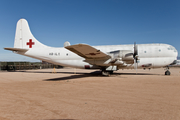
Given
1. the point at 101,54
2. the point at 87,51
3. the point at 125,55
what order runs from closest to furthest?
the point at 87,51, the point at 101,54, the point at 125,55

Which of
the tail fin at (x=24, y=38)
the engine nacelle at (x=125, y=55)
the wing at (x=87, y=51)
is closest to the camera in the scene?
the wing at (x=87, y=51)

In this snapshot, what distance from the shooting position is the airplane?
13352mm

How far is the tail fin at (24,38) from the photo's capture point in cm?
1909

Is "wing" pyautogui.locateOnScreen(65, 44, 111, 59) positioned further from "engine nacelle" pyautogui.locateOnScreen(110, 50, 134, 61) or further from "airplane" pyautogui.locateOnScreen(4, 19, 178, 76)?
"engine nacelle" pyautogui.locateOnScreen(110, 50, 134, 61)

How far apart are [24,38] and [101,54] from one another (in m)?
13.6

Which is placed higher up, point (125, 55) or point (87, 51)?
point (87, 51)

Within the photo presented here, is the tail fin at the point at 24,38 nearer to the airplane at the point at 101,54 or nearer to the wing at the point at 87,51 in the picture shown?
the airplane at the point at 101,54

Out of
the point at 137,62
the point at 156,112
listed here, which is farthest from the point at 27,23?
the point at 156,112

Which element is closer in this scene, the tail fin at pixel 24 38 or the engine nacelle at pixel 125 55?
the engine nacelle at pixel 125 55

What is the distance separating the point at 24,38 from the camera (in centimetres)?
1920

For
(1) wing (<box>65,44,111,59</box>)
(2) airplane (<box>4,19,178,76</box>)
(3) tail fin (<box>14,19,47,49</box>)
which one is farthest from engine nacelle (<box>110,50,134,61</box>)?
(3) tail fin (<box>14,19,47,49</box>)

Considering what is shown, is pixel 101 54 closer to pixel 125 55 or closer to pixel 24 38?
pixel 125 55

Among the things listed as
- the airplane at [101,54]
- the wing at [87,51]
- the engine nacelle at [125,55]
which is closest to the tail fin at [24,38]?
the airplane at [101,54]

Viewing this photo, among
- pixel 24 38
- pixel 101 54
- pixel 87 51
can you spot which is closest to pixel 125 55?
pixel 101 54
